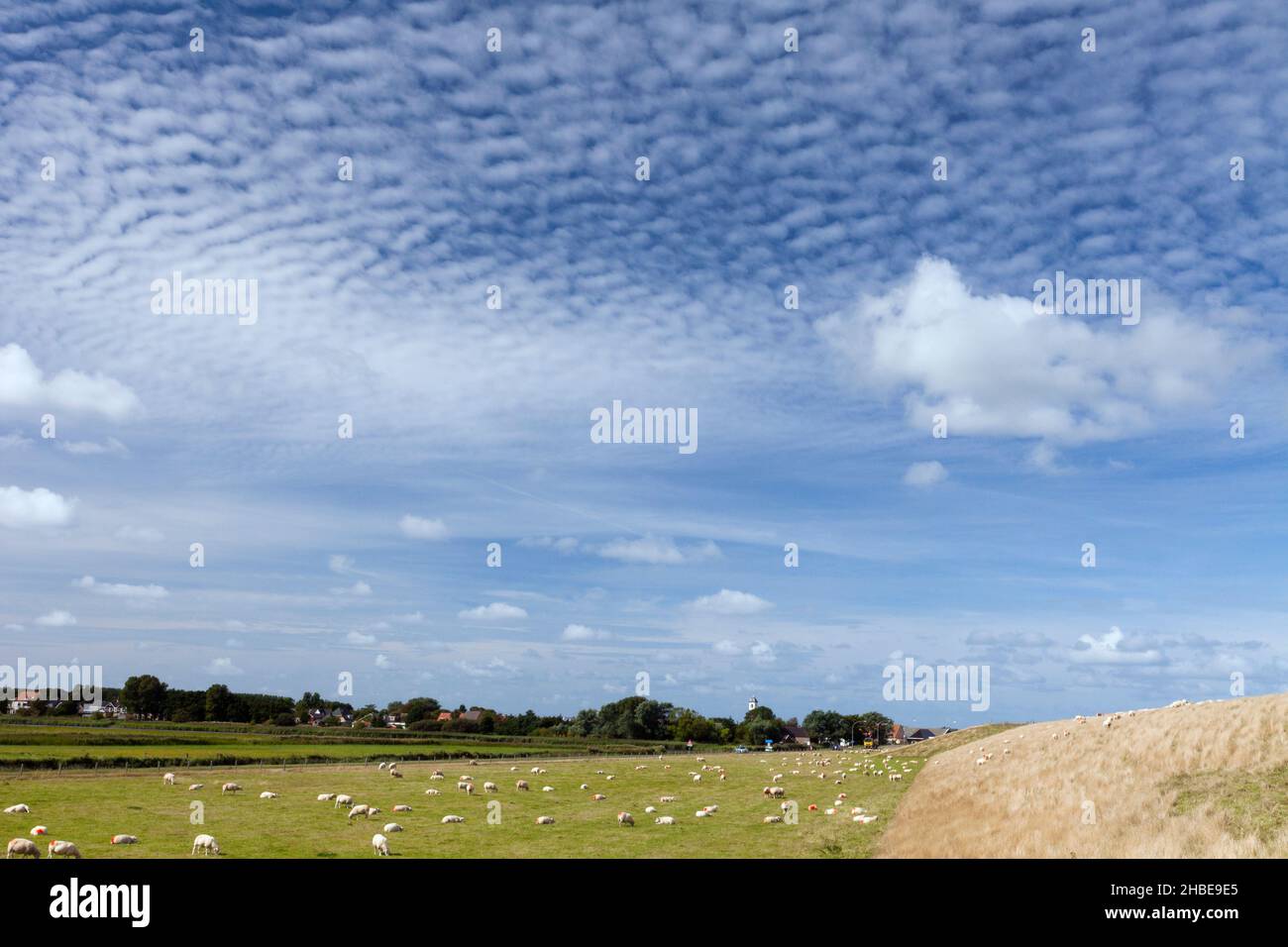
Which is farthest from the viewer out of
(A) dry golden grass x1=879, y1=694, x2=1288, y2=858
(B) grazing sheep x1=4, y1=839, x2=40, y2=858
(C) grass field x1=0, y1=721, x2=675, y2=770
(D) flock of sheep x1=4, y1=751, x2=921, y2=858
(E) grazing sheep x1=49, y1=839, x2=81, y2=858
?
(C) grass field x1=0, y1=721, x2=675, y2=770

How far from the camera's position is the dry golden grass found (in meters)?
24.7

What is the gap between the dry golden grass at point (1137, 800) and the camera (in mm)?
24703

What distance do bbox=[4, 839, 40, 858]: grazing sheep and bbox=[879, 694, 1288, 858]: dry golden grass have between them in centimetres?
3083

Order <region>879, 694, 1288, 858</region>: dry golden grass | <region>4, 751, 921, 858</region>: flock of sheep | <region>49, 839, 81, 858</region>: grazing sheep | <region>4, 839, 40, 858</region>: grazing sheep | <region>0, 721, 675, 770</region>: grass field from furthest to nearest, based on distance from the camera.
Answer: <region>0, 721, 675, 770</region>: grass field → <region>4, 751, 921, 858</region>: flock of sheep → <region>4, 839, 40, 858</region>: grazing sheep → <region>49, 839, 81, 858</region>: grazing sheep → <region>879, 694, 1288, 858</region>: dry golden grass

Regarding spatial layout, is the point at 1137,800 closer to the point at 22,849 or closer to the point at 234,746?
the point at 22,849

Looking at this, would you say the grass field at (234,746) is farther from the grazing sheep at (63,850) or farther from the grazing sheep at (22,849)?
the grazing sheep at (63,850)

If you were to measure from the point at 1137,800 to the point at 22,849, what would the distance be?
133 feet

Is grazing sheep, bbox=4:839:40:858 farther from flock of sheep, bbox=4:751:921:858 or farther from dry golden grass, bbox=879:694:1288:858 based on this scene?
dry golden grass, bbox=879:694:1288:858

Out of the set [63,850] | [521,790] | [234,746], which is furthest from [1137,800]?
[234,746]

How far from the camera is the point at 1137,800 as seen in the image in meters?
31.2

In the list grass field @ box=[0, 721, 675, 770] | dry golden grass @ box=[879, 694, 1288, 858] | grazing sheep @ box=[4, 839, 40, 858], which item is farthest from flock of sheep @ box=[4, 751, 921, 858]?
grass field @ box=[0, 721, 675, 770]

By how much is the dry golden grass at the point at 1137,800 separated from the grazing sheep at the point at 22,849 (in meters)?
30.8

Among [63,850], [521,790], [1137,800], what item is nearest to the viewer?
[63,850]
